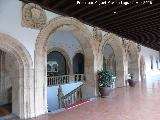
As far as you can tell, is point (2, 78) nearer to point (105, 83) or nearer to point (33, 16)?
point (33, 16)

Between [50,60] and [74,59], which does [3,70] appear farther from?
[74,59]

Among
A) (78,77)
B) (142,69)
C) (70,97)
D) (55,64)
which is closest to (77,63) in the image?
(78,77)

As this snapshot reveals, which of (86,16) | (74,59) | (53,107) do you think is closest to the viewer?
(86,16)

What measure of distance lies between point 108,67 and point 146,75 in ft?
15.1

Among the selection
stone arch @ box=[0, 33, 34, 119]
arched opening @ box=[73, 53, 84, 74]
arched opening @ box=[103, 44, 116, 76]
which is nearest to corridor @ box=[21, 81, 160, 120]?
stone arch @ box=[0, 33, 34, 119]

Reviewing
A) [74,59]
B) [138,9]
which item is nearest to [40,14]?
[138,9]

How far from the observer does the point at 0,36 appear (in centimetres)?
548

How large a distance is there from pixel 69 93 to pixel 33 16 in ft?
13.0

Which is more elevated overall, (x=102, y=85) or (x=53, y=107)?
(x=102, y=85)

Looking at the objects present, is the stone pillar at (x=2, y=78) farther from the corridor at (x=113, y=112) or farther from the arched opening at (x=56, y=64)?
the arched opening at (x=56, y=64)

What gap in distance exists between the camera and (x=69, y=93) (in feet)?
29.8

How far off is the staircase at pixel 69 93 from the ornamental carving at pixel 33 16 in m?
2.94

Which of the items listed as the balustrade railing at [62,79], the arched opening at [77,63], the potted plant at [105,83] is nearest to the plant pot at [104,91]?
the potted plant at [105,83]

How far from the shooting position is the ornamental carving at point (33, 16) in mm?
6129
